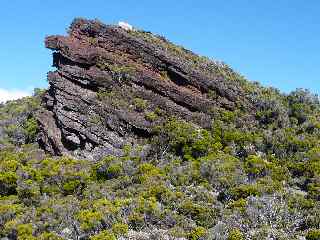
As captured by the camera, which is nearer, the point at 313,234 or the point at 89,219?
the point at 313,234

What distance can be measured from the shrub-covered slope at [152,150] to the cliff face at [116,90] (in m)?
0.07

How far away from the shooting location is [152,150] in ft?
111

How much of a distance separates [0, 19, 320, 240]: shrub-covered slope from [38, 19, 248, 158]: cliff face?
0.07m

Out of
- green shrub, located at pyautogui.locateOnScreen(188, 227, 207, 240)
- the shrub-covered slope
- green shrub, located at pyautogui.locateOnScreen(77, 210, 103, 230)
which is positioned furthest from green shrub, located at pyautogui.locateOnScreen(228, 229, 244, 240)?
green shrub, located at pyautogui.locateOnScreen(77, 210, 103, 230)

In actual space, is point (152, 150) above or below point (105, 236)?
above

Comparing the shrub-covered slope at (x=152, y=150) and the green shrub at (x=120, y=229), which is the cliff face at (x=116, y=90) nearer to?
the shrub-covered slope at (x=152, y=150)

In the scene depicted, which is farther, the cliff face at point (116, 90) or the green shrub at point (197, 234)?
the cliff face at point (116, 90)

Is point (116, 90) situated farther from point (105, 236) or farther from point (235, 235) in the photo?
point (235, 235)

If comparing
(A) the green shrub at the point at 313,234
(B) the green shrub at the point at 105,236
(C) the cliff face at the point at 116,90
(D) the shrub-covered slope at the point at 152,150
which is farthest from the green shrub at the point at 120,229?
(C) the cliff face at the point at 116,90

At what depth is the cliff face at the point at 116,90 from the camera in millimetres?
35625

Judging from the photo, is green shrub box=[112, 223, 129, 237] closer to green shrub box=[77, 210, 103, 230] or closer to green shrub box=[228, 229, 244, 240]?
green shrub box=[77, 210, 103, 230]

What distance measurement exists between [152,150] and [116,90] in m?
5.99

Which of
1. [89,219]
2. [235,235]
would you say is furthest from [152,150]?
[235,235]

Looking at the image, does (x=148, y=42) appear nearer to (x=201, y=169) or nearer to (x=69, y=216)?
(x=201, y=169)
